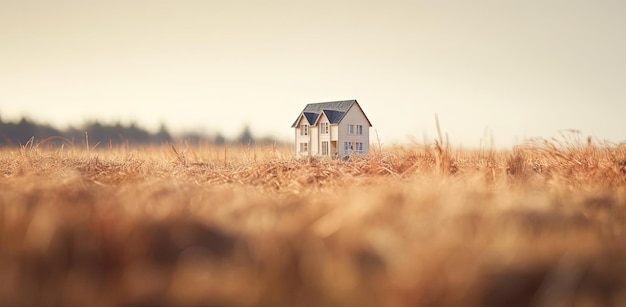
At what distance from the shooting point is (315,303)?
112 cm

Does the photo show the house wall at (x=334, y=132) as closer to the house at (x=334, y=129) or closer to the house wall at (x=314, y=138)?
the house at (x=334, y=129)

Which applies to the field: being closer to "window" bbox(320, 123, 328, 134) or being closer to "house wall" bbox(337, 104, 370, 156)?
"house wall" bbox(337, 104, 370, 156)

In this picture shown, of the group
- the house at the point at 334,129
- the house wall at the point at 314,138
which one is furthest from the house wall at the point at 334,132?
the house wall at the point at 314,138

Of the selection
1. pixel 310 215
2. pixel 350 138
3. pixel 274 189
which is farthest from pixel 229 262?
A: pixel 350 138

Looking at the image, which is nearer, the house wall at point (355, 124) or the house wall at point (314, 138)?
the house wall at point (355, 124)

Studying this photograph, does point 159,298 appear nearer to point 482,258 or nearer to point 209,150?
point 482,258

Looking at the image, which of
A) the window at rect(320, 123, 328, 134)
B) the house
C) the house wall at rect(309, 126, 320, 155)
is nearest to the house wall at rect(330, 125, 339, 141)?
the house

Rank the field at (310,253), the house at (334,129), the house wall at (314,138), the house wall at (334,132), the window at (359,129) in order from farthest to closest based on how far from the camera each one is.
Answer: the window at (359,129), the house wall at (314,138), the house at (334,129), the house wall at (334,132), the field at (310,253)

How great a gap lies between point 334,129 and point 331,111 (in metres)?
0.91

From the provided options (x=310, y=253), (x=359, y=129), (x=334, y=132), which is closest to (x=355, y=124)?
(x=359, y=129)

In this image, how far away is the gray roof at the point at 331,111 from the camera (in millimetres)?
15672

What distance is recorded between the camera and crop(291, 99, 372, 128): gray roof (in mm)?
15672

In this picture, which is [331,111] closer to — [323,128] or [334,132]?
[323,128]

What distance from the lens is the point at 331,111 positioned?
16016 mm
